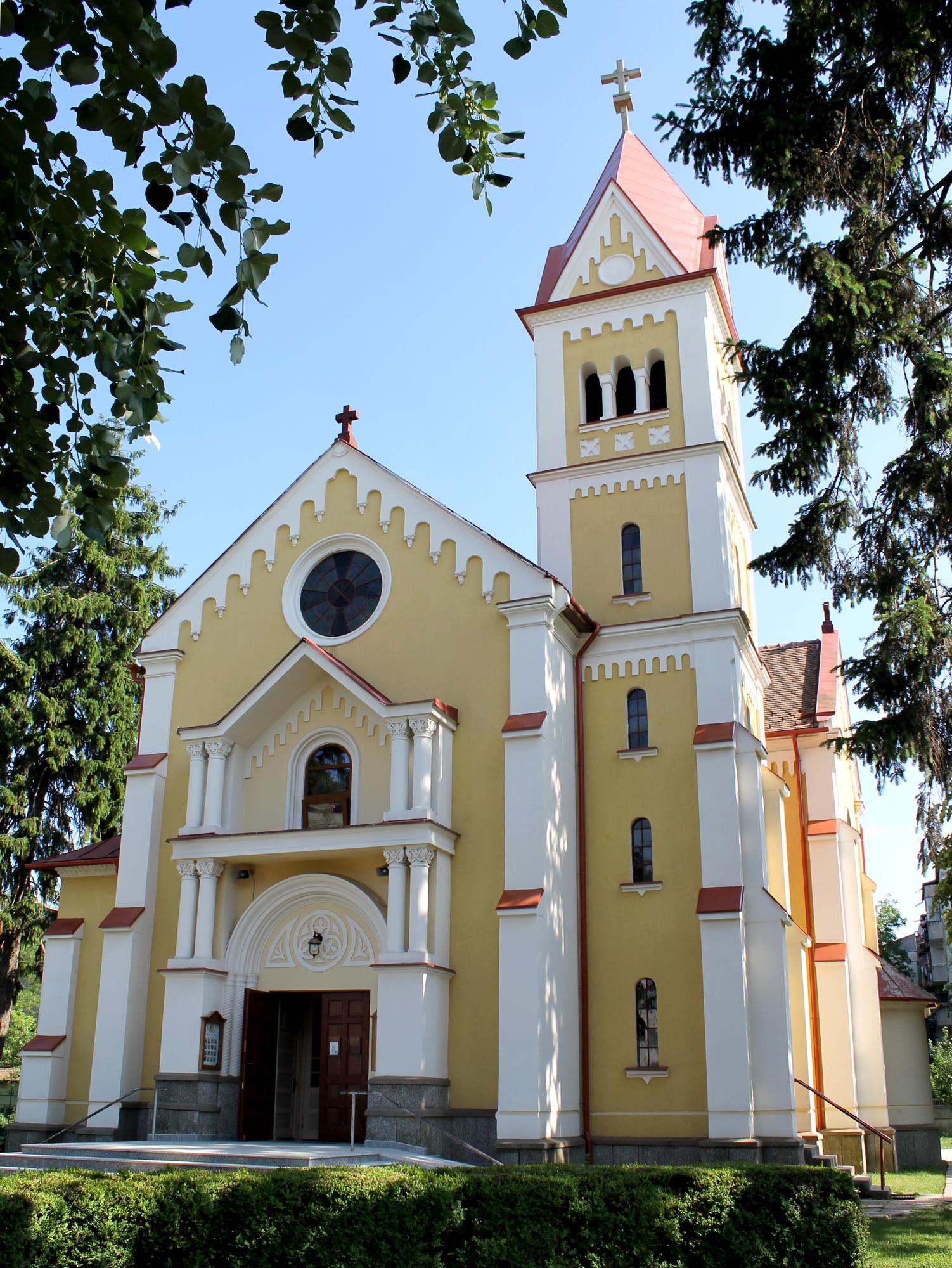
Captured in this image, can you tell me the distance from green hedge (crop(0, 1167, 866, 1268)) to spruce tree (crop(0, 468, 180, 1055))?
2141 cm

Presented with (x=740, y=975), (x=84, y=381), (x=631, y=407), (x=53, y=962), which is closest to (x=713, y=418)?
(x=631, y=407)

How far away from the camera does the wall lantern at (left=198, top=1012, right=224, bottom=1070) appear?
→ 765 inches

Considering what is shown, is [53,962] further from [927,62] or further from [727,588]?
[927,62]

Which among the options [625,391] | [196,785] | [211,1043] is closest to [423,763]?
[196,785]

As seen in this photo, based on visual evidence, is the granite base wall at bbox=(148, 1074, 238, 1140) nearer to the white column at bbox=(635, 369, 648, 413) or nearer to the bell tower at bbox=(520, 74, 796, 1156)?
the bell tower at bbox=(520, 74, 796, 1156)

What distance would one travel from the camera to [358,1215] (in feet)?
35.2

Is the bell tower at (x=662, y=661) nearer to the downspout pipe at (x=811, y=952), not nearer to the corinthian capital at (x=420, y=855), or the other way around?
the downspout pipe at (x=811, y=952)

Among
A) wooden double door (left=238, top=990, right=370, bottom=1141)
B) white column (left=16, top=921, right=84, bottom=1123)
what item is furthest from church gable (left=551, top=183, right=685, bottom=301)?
white column (left=16, top=921, right=84, bottom=1123)

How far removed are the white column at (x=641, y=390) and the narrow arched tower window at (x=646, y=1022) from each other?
1055 cm

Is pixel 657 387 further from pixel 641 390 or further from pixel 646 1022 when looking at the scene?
pixel 646 1022

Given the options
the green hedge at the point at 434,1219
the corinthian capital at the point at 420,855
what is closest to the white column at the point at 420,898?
the corinthian capital at the point at 420,855

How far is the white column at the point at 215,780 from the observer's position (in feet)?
68.0

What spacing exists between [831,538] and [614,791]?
700 cm

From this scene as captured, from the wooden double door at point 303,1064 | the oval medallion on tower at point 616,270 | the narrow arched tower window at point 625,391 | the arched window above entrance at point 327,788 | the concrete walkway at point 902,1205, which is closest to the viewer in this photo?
the concrete walkway at point 902,1205
